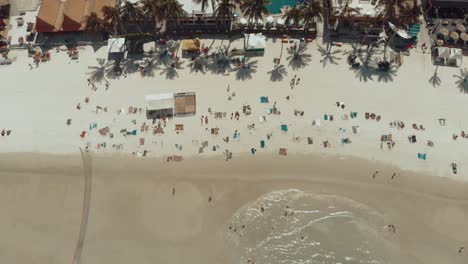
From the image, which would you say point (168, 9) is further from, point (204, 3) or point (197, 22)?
point (197, 22)

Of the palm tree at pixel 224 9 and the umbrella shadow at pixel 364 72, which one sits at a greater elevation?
the palm tree at pixel 224 9

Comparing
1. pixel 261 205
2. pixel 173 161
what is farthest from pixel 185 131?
pixel 261 205

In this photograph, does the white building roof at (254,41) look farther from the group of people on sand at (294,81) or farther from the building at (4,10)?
the building at (4,10)

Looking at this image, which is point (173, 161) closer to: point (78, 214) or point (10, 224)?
point (78, 214)

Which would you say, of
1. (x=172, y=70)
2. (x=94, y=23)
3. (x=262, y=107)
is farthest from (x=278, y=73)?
(x=94, y=23)

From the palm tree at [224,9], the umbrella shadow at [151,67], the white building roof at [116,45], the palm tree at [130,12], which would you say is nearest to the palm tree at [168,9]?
the palm tree at [130,12]

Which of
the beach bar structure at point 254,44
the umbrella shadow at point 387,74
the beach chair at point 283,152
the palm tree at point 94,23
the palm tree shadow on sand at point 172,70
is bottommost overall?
the beach chair at point 283,152
